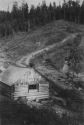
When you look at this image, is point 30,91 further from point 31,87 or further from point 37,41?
point 37,41

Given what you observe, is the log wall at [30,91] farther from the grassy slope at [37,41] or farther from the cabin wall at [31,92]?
the grassy slope at [37,41]

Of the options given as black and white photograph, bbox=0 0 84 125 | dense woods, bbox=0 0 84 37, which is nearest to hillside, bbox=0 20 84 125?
black and white photograph, bbox=0 0 84 125

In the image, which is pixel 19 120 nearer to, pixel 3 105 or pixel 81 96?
pixel 3 105

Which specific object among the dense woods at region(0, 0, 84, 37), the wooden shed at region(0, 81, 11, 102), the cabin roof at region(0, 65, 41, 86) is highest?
the dense woods at region(0, 0, 84, 37)

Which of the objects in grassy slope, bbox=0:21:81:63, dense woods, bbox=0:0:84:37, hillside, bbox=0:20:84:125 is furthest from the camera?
dense woods, bbox=0:0:84:37

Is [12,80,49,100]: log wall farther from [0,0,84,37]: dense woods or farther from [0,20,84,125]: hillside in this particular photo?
[0,0,84,37]: dense woods

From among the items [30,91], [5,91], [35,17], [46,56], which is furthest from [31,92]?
[35,17]

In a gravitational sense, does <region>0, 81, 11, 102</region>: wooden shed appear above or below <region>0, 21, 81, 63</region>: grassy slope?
below

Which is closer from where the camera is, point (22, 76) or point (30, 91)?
point (22, 76)

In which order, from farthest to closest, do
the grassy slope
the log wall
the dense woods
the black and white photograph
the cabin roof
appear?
the dense woods → the grassy slope → the cabin roof → the log wall → the black and white photograph
